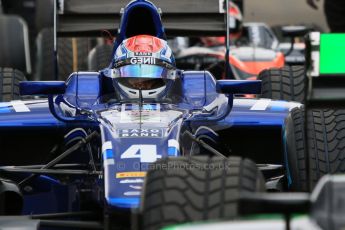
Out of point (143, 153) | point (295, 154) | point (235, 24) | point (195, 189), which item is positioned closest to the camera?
point (195, 189)

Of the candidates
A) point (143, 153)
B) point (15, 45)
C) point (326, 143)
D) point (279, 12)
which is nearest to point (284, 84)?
Result: point (326, 143)

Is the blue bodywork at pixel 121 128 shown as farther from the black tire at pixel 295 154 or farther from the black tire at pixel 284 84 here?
the black tire at pixel 284 84

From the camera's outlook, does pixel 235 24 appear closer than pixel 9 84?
No

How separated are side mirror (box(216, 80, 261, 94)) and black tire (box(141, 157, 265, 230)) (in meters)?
1.50

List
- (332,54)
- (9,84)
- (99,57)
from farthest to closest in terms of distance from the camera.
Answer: (99,57), (9,84), (332,54)

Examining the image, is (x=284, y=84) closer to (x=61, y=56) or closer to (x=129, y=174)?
(x=129, y=174)

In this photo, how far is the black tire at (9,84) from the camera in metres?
7.39

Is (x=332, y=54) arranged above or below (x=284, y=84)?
above

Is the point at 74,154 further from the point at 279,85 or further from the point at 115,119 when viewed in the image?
the point at 279,85

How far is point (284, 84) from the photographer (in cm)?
761

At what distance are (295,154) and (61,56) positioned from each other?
13.7 feet

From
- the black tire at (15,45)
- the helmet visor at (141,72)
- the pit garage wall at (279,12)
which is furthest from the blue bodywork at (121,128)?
the pit garage wall at (279,12)

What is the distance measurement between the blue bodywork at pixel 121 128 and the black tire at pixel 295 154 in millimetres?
197

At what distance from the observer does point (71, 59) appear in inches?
389
